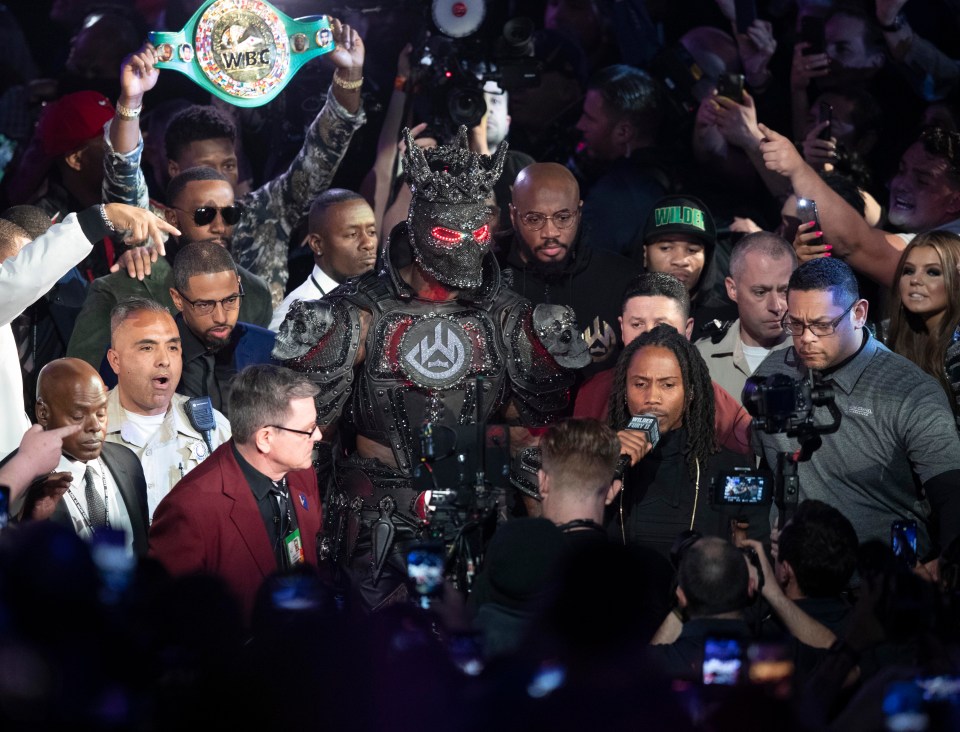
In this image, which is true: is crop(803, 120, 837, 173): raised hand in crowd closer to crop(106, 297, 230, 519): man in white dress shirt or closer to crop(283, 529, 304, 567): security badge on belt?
crop(106, 297, 230, 519): man in white dress shirt

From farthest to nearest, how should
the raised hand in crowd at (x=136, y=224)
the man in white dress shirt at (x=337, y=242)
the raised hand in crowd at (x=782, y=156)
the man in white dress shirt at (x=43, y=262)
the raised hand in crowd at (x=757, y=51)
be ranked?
the raised hand in crowd at (x=757, y=51) → the man in white dress shirt at (x=337, y=242) → the raised hand in crowd at (x=782, y=156) → the raised hand in crowd at (x=136, y=224) → the man in white dress shirt at (x=43, y=262)

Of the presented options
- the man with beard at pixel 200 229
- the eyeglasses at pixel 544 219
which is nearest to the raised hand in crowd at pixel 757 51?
the eyeglasses at pixel 544 219

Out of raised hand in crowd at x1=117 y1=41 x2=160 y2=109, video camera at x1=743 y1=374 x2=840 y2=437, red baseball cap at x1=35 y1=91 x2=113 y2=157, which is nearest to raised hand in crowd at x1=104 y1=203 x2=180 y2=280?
raised hand in crowd at x1=117 y1=41 x2=160 y2=109

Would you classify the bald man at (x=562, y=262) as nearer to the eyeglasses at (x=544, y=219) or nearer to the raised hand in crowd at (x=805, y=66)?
the eyeglasses at (x=544, y=219)

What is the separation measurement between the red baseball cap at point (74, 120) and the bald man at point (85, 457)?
2.61 meters

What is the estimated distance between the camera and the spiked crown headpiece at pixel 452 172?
17.9 ft

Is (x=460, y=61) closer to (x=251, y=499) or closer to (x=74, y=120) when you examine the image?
(x=74, y=120)

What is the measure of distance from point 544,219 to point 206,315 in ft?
5.43

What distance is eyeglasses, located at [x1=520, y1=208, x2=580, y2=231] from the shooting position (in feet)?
20.8

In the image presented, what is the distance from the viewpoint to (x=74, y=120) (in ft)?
23.3

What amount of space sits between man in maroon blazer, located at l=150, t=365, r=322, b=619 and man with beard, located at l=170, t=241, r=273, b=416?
1.38m

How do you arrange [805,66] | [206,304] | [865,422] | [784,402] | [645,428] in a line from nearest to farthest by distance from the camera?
[784,402], [645,428], [865,422], [206,304], [805,66]

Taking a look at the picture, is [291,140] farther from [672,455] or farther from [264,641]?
[264,641]

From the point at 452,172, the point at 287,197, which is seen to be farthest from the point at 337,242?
the point at 452,172
